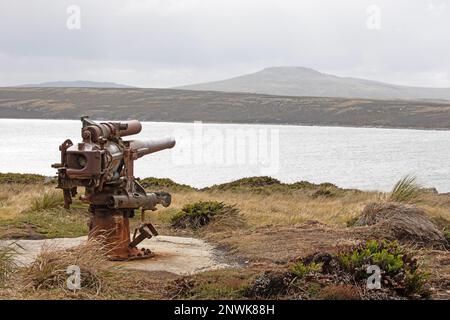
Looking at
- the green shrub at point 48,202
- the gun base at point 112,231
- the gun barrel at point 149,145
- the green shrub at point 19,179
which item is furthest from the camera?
the green shrub at point 19,179

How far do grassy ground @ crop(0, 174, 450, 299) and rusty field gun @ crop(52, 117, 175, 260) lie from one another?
1.01 metres

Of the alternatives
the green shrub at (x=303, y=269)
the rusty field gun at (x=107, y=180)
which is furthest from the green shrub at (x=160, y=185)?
the green shrub at (x=303, y=269)

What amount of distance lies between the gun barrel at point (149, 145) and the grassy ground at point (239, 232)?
172cm

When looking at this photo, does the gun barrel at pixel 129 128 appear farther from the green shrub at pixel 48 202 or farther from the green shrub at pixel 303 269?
the green shrub at pixel 48 202

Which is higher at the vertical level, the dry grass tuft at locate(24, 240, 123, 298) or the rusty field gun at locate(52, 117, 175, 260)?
the rusty field gun at locate(52, 117, 175, 260)

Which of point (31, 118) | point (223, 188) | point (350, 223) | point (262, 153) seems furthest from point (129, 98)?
point (350, 223)

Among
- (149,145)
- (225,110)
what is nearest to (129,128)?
(149,145)

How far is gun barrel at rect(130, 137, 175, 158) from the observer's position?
9984 millimetres

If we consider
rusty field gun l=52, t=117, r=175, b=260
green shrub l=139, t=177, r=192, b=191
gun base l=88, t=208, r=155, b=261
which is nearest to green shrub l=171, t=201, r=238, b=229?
rusty field gun l=52, t=117, r=175, b=260

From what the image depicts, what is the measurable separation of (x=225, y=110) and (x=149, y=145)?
5386 inches

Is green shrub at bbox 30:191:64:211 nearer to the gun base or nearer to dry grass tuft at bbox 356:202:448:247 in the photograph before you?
the gun base

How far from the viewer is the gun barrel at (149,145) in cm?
998

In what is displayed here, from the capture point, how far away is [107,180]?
902cm

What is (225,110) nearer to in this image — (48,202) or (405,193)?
(405,193)
